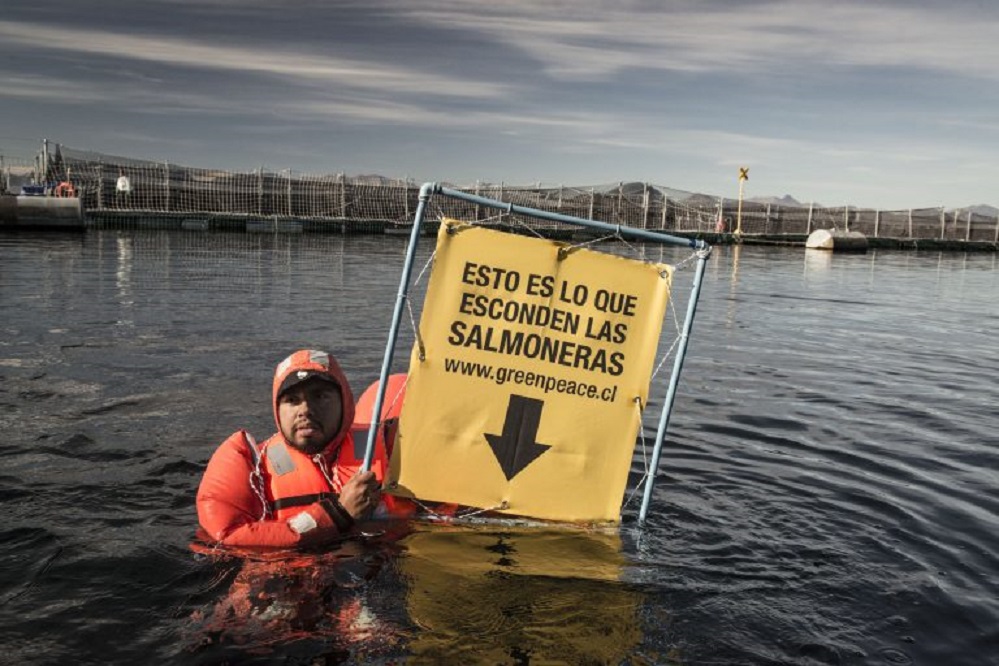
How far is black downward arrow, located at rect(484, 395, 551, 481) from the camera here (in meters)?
5.71

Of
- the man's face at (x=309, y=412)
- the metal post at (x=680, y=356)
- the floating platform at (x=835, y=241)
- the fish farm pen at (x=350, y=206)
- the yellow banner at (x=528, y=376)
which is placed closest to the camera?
the yellow banner at (x=528, y=376)

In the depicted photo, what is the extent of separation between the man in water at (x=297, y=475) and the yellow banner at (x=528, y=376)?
21.5 inches

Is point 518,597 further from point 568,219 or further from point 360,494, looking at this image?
point 568,219

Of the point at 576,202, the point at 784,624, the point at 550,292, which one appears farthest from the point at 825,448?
the point at 576,202

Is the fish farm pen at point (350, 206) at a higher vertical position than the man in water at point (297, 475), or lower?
higher

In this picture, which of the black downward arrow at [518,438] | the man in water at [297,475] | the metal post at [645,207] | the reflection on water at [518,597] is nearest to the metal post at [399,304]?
the man in water at [297,475]

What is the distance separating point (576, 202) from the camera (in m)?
61.0

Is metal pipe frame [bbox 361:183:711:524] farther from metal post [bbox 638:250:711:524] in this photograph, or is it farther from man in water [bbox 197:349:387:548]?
man in water [bbox 197:349:387:548]

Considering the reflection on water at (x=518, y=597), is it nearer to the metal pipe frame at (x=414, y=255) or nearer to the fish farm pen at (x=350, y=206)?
the metal pipe frame at (x=414, y=255)

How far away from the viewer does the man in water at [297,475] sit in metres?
5.85

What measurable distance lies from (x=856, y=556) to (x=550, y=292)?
3205 millimetres

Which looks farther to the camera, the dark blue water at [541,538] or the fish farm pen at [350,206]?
the fish farm pen at [350,206]

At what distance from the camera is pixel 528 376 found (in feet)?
18.7

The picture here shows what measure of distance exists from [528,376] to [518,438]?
1.35ft
